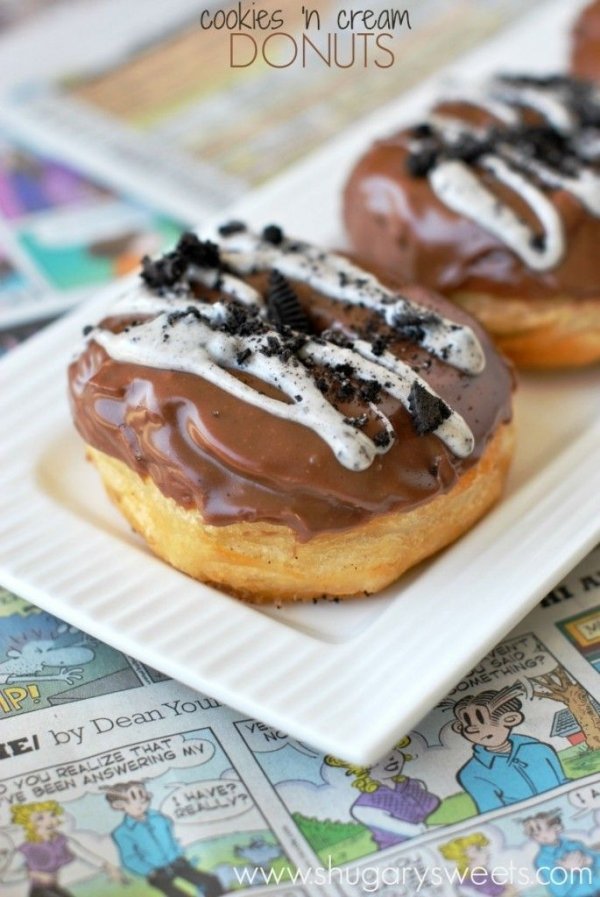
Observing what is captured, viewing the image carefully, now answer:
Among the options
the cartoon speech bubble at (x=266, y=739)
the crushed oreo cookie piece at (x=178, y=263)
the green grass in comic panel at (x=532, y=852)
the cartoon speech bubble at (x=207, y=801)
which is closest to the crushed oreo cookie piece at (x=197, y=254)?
the crushed oreo cookie piece at (x=178, y=263)

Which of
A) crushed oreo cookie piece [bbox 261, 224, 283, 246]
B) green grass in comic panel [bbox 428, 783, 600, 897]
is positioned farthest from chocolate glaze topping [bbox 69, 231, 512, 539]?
green grass in comic panel [bbox 428, 783, 600, 897]

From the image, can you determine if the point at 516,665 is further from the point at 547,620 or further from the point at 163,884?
the point at 163,884

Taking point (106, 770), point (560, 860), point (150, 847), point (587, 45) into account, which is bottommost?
point (560, 860)

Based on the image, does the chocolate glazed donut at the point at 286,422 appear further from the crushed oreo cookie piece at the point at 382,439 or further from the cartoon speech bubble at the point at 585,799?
the cartoon speech bubble at the point at 585,799

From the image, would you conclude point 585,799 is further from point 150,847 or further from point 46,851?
point 46,851

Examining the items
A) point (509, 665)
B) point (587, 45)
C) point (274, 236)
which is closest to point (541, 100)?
point (587, 45)

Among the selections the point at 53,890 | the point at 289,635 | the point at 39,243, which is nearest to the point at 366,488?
the point at 289,635
